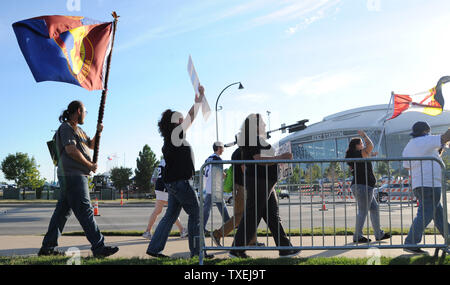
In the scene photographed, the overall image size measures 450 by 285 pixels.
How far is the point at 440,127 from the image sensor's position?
96750 mm

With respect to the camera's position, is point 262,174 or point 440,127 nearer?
point 262,174

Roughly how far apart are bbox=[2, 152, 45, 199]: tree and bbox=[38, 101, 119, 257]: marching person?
139 ft

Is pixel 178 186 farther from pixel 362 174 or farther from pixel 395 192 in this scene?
pixel 395 192

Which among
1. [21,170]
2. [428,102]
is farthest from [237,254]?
[21,170]

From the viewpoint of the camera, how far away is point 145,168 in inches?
1831

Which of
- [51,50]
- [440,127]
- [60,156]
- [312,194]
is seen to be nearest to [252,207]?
[312,194]

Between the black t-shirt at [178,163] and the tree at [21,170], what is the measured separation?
43067 mm

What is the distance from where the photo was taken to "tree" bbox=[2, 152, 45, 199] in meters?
42.7

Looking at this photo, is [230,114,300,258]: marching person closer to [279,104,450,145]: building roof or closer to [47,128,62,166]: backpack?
[47,128,62,166]: backpack

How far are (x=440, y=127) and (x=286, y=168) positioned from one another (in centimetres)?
10708

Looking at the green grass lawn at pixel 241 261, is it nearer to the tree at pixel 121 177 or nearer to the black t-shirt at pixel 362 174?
the black t-shirt at pixel 362 174
